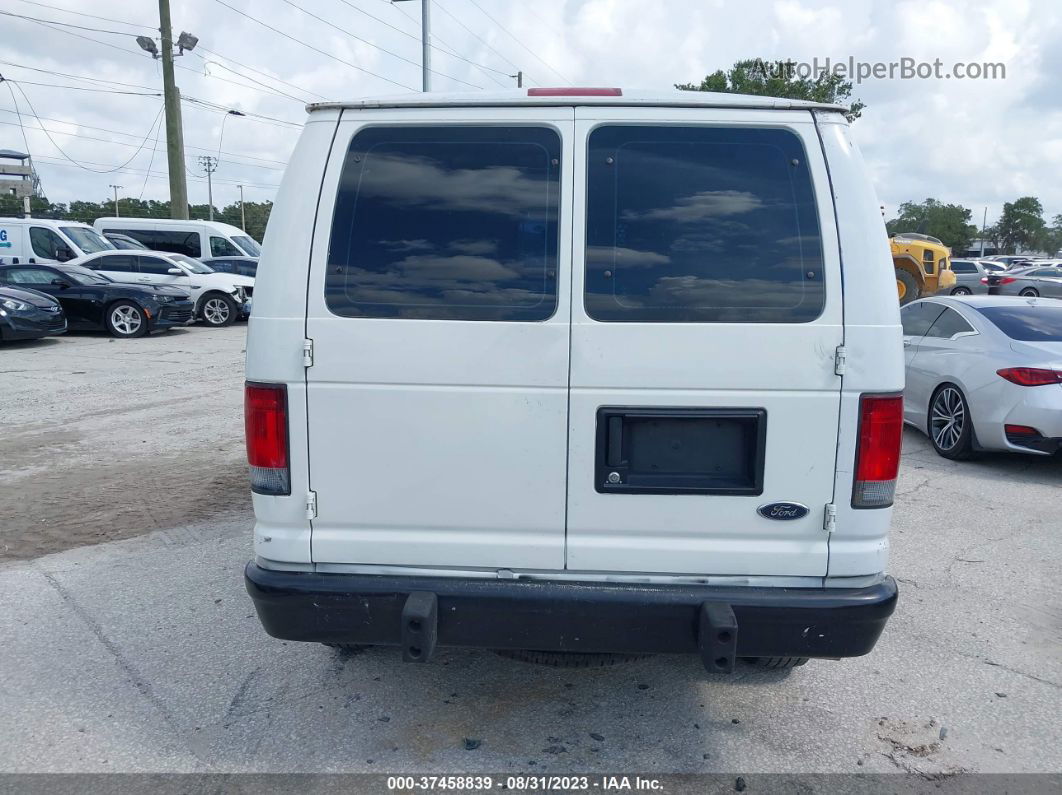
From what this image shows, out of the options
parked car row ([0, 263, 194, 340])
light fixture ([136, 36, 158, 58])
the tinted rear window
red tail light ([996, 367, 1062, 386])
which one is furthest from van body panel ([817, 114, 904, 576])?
light fixture ([136, 36, 158, 58])

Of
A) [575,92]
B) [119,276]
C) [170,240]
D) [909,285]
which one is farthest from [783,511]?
[170,240]

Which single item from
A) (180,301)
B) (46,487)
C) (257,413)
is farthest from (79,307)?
(257,413)

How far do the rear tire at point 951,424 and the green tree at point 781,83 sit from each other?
2556 centimetres

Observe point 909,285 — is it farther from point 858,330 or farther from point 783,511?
point 783,511

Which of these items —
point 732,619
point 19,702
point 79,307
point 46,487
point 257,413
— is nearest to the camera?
point 732,619

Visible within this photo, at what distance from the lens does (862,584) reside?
9.14 ft

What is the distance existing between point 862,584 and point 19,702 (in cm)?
338

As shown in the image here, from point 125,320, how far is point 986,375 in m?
14.5

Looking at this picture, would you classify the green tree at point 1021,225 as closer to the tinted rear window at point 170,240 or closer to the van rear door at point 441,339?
the tinted rear window at point 170,240

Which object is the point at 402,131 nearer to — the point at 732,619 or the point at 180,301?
the point at 732,619

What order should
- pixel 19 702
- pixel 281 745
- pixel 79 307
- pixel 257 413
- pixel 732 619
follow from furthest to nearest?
pixel 79 307 < pixel 19 702 < pixel 281 745 < pixel 257 413 < pixel 732 619

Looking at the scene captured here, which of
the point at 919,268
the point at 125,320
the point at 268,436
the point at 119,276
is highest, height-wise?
the point at 919,268

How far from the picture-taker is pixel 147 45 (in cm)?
2659

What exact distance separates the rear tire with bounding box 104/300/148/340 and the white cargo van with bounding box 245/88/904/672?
14487mm
